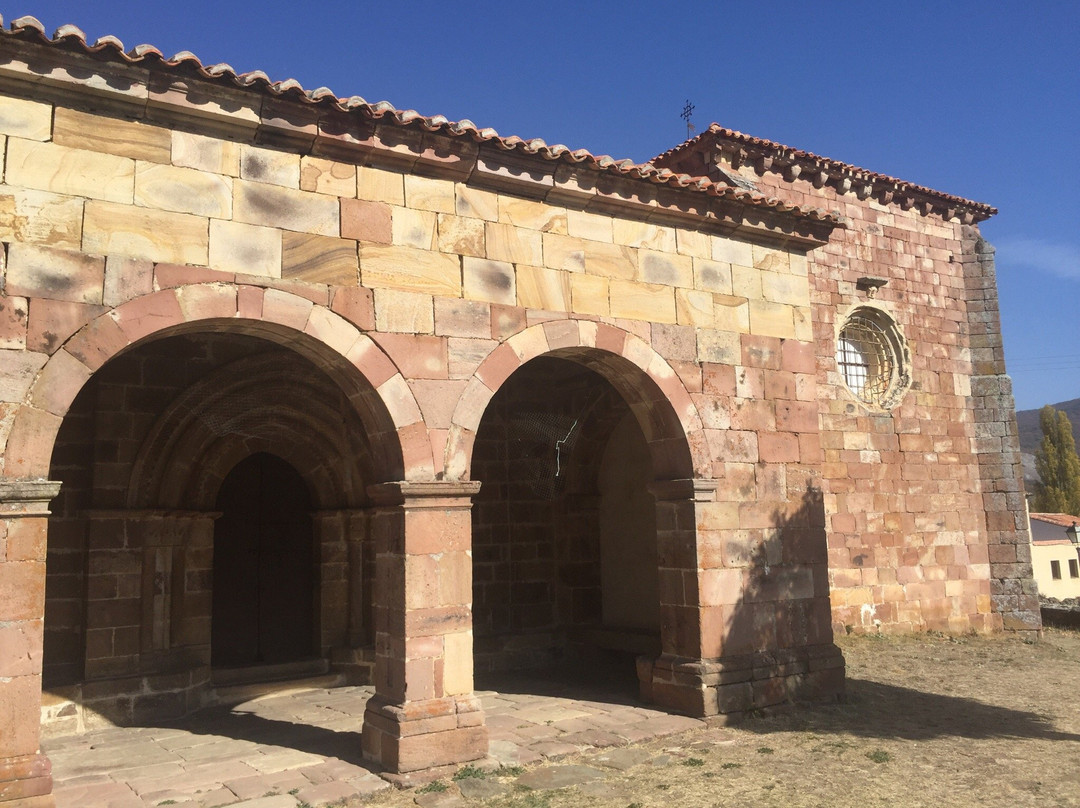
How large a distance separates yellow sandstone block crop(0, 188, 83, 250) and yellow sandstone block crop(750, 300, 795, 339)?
18.8 feet

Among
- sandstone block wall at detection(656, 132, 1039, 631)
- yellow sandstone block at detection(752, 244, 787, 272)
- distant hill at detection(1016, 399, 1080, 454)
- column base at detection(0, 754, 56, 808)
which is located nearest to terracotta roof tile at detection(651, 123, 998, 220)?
Result: sandstone block wall at detection(656, 132, 1039, 631)

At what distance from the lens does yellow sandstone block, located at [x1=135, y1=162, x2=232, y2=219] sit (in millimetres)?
5574

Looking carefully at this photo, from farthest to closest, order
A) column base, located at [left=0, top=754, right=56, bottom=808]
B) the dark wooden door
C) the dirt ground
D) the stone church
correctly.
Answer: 1. the dark wooden door
2. the dirt ground
3. the stone church
4. column base, located at [left=0, top=754, right=56, bottom=808]

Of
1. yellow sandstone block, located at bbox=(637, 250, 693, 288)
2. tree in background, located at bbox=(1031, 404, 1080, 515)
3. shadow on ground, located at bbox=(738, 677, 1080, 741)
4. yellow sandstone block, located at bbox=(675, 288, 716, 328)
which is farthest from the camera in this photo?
tree in background, located at bbox=(1031, 404, 1080, 515)

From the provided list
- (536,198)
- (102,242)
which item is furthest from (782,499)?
(102,242)

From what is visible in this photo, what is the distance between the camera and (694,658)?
24.4 feet

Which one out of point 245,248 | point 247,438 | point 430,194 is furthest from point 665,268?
point 247,438

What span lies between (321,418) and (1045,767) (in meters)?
7.00

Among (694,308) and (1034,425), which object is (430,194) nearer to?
(694,308)

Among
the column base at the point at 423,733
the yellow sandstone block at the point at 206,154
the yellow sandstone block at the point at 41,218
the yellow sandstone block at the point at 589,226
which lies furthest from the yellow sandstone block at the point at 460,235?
the column base at the point at 423,733

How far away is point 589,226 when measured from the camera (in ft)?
24.3

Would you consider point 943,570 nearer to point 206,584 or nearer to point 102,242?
point 206,584

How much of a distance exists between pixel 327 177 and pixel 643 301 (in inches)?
114

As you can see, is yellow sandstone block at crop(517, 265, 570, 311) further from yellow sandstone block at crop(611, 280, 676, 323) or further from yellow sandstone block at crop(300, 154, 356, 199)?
yellow sandstone block at crop(300, 154, 356, 199)
